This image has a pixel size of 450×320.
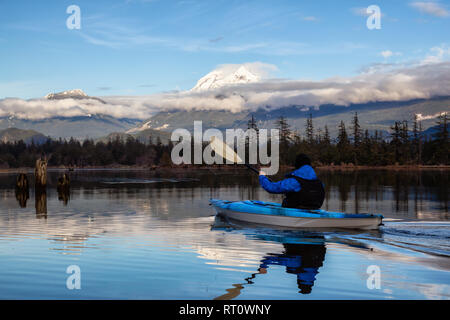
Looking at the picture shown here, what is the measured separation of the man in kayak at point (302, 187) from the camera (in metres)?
18.5

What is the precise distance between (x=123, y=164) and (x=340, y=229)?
602 feet

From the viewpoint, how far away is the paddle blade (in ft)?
89.3

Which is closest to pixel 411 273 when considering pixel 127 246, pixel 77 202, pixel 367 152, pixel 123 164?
pixel 127 246

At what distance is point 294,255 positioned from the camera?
13789mm

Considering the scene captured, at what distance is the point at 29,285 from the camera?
34.6ft

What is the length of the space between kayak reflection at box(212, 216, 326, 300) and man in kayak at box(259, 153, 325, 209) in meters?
1.31

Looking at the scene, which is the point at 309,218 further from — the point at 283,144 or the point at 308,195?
the point at 283,144

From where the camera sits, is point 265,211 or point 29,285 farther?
point 265,211

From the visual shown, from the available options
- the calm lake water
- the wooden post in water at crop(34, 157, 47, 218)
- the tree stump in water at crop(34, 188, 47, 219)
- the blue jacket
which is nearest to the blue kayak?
the calm lake water

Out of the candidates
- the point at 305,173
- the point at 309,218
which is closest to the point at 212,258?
the point at 309,218

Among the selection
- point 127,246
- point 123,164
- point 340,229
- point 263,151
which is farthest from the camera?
point 123,164

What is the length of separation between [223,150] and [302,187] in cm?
997
